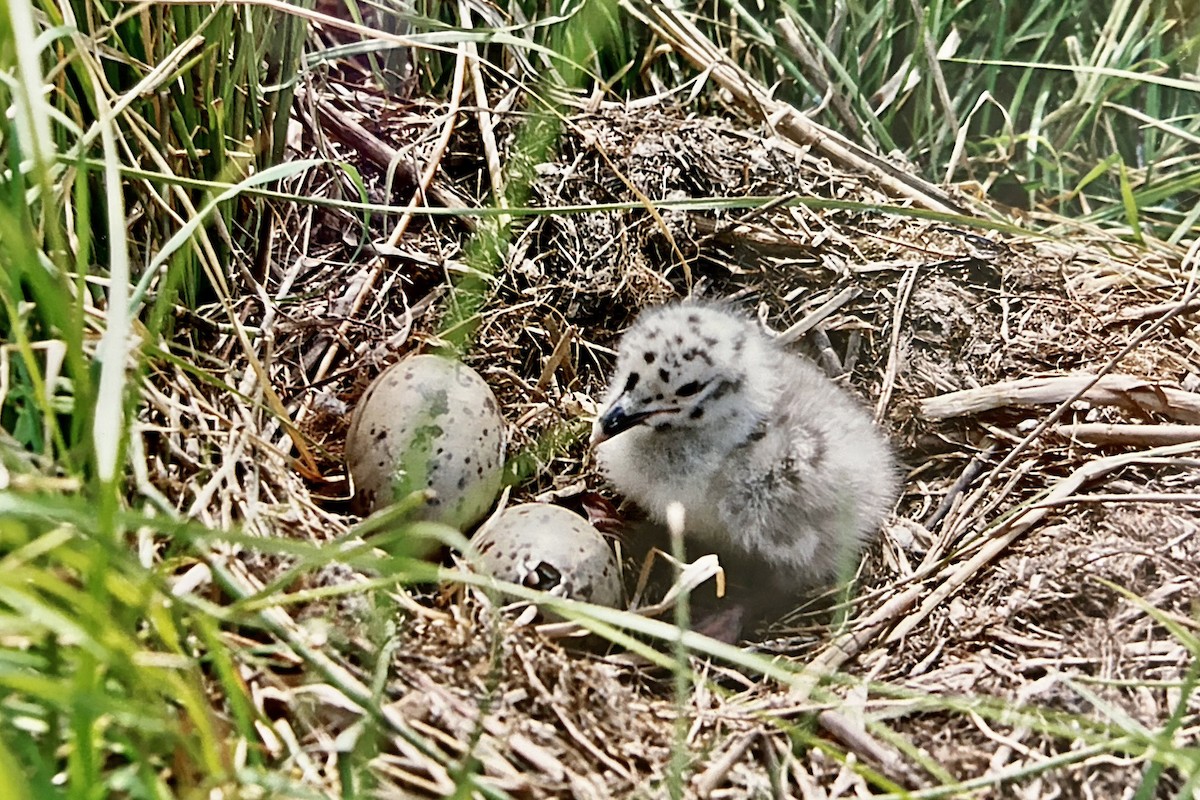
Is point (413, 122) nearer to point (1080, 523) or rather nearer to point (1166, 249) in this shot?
point (1080, 523)

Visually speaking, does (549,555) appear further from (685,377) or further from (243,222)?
(243,222)

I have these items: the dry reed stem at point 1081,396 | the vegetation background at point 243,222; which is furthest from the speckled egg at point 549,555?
the dry reed stem at point 1081,396

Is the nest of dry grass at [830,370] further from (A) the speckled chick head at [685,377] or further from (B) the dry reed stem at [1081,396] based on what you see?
(A) the speckled chick head at [685,377]

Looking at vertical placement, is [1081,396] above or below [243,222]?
below

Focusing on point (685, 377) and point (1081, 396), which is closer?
point (685, 377)

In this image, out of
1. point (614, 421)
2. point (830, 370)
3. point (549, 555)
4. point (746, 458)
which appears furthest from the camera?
point (830, 370)

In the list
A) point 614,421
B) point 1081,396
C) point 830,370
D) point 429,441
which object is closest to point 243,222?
point 429,441

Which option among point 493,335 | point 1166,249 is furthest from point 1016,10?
point 493,335
